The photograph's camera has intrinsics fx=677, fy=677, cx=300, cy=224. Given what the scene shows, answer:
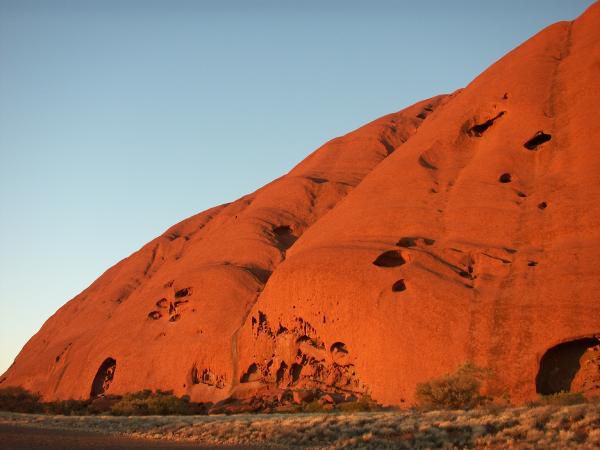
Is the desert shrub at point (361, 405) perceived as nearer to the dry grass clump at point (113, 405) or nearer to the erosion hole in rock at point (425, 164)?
the dry grass clump at point (113, 405)

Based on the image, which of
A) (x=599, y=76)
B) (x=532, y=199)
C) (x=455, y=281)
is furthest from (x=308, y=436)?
(x=599, y=76)

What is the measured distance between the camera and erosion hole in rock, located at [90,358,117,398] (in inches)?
1789

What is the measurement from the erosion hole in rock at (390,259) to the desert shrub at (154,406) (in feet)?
41.4

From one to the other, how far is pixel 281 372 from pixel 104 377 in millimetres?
17011

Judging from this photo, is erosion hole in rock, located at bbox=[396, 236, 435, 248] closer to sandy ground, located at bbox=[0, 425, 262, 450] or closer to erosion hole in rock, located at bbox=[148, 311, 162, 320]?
sandy ground, located at bbox=[0, 425, 262, 450]

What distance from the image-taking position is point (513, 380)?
1017 inches

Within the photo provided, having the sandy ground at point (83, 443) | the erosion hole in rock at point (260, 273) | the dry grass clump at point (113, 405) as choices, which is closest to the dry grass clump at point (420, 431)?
the sandy ground at point (83, 443)

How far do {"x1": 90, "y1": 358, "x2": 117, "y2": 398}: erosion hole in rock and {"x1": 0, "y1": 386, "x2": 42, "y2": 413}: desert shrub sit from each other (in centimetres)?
358

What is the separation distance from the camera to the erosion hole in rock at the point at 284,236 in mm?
48991

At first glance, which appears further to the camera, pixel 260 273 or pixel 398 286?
pixel 260 273

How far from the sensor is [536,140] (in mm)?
37375

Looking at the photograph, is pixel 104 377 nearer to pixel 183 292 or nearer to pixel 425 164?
pixel 183 292

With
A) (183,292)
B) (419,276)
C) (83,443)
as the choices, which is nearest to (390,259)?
(419,276)

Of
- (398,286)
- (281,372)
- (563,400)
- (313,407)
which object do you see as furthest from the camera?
(281,372)
